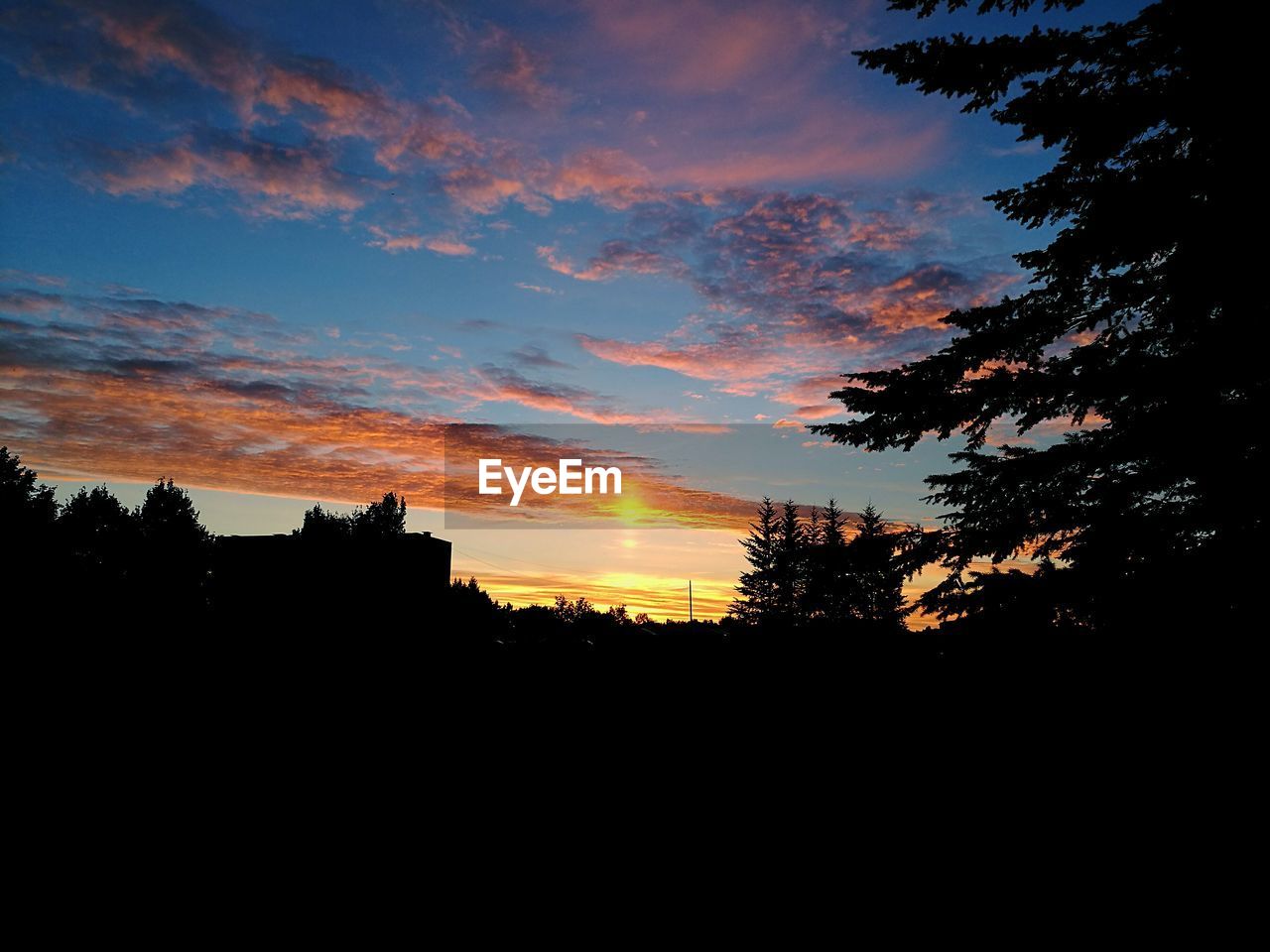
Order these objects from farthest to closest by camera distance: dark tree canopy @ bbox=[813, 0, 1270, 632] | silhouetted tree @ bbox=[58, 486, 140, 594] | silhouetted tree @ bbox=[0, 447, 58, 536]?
1. silhouetted tree @ bbox=[58, 486, 140, 594]
2. silhouetted tree @ bbox=[0, 447, 58, 536]
3. dark tree canopy @ bbox=[813, 0, 1270, 632]

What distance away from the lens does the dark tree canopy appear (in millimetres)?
5473

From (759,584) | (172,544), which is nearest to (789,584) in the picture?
(759,584)

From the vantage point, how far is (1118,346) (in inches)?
304

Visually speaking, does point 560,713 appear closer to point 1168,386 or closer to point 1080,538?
point 1080,538

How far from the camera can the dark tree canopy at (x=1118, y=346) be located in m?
5.47

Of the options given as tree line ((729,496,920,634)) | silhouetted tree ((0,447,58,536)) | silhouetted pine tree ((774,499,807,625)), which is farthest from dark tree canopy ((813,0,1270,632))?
silhouetted tree ((0,447,58,536))

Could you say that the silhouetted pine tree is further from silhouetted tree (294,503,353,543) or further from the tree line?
silhouetted tree (294,503,353,543)

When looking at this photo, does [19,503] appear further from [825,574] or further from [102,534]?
[825,574]

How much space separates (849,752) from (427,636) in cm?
1484

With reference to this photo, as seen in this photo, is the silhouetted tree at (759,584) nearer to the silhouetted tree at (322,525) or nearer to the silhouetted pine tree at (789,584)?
the silhouetted pine tree at (789,584)

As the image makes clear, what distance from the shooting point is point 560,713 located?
34.7ft

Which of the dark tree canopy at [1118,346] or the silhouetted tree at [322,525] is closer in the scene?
the dark tree canopy at [1118,346]

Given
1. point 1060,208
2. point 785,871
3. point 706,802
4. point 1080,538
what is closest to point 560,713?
point 706,802

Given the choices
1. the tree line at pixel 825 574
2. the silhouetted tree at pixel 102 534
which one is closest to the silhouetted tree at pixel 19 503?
the silhouetted tree at pixel 102 534
